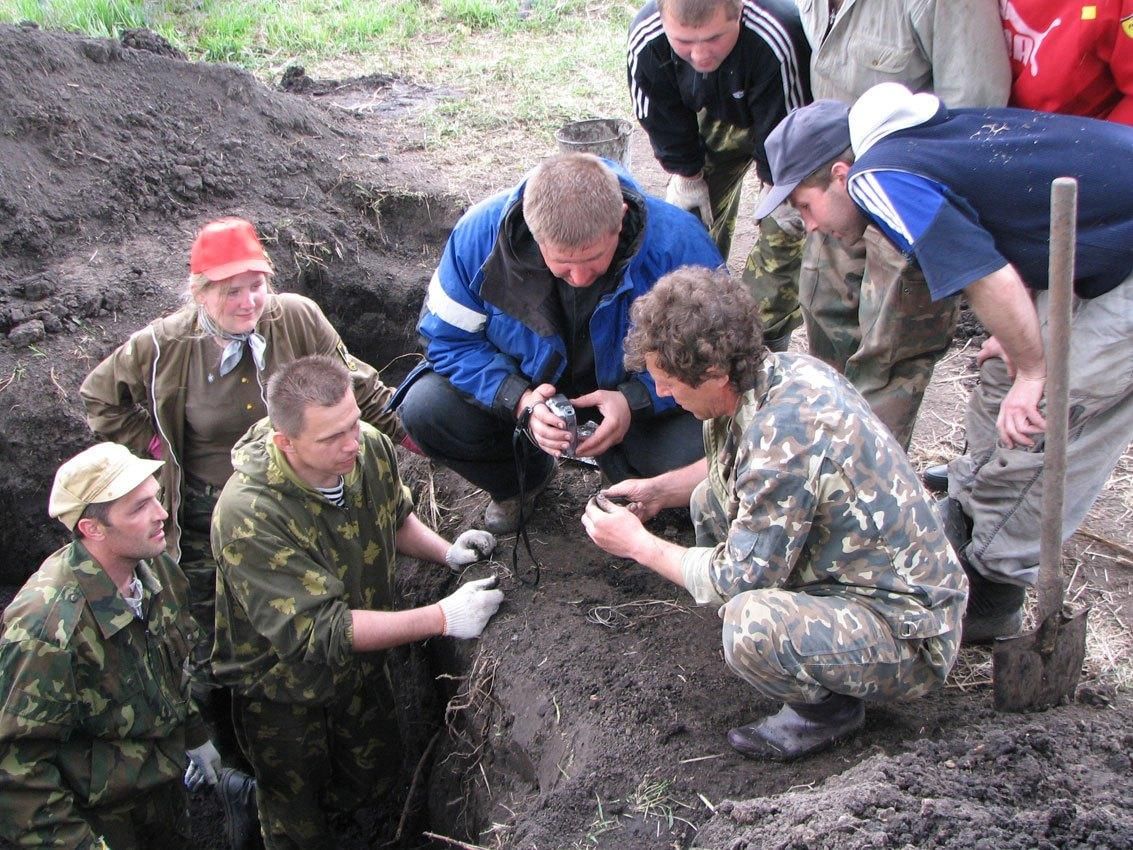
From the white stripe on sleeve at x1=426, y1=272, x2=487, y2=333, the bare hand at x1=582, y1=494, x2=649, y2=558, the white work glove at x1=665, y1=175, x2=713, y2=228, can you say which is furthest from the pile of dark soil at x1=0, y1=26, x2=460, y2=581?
the bare hand at x1=582, y1=494, x2=649, y2=558

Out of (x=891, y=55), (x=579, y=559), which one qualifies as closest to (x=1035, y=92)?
(x=891, y=55)

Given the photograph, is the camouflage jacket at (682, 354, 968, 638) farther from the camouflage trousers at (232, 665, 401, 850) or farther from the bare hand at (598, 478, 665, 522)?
the camouflage trousers at (232, 665, 401, 850)

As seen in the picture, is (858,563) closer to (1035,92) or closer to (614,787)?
(614,787)

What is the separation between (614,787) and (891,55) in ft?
8.83

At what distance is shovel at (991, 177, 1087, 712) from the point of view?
267cm

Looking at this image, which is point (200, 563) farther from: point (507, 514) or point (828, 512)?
point (828, 512)

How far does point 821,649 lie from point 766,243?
235 cm

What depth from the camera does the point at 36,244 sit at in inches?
231

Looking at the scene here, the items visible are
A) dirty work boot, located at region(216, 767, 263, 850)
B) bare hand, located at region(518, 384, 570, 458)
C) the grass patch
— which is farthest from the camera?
the grass patch

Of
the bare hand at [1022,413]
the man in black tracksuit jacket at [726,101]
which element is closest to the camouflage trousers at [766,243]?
the man in black tracksuit jacket at [726,101]

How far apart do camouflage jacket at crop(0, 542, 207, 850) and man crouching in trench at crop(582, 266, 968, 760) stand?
6.51 feet

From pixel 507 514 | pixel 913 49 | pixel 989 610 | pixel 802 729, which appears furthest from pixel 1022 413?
pixel 507 514

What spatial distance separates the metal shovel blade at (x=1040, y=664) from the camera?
10.2 feet

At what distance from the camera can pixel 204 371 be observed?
4227mm
